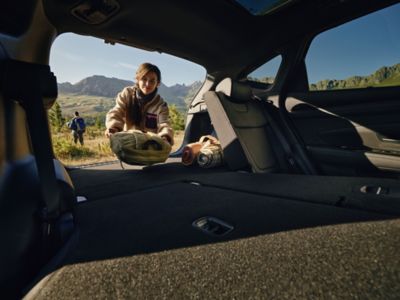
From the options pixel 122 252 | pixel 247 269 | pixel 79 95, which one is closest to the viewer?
pixel 247 269

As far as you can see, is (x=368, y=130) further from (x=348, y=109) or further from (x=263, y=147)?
(x=263, y=147)

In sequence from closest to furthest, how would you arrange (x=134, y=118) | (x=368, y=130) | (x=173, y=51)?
(x=368, y=130)
(x=134, y=118)
(x=173, y=51)

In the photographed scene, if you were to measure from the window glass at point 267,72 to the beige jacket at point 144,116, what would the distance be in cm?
85

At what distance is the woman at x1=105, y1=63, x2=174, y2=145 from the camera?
1.82 metres

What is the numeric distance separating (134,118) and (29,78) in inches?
51.3

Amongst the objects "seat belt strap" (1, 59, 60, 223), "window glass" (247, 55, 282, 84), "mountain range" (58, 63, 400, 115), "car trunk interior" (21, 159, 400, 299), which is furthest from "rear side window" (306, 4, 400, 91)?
"mountain range" (58, 63, 400, 115)

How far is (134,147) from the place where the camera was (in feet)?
4.94

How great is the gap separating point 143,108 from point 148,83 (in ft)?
0.71

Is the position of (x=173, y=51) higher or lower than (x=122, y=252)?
higher

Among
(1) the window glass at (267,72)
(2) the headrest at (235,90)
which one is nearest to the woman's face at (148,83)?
(2) the headrest at (235,90)

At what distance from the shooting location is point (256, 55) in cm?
201

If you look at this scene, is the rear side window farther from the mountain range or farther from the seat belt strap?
the mountain range

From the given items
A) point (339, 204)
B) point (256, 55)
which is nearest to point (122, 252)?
point (339, 204)

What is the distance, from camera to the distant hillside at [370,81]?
1.42 meters
